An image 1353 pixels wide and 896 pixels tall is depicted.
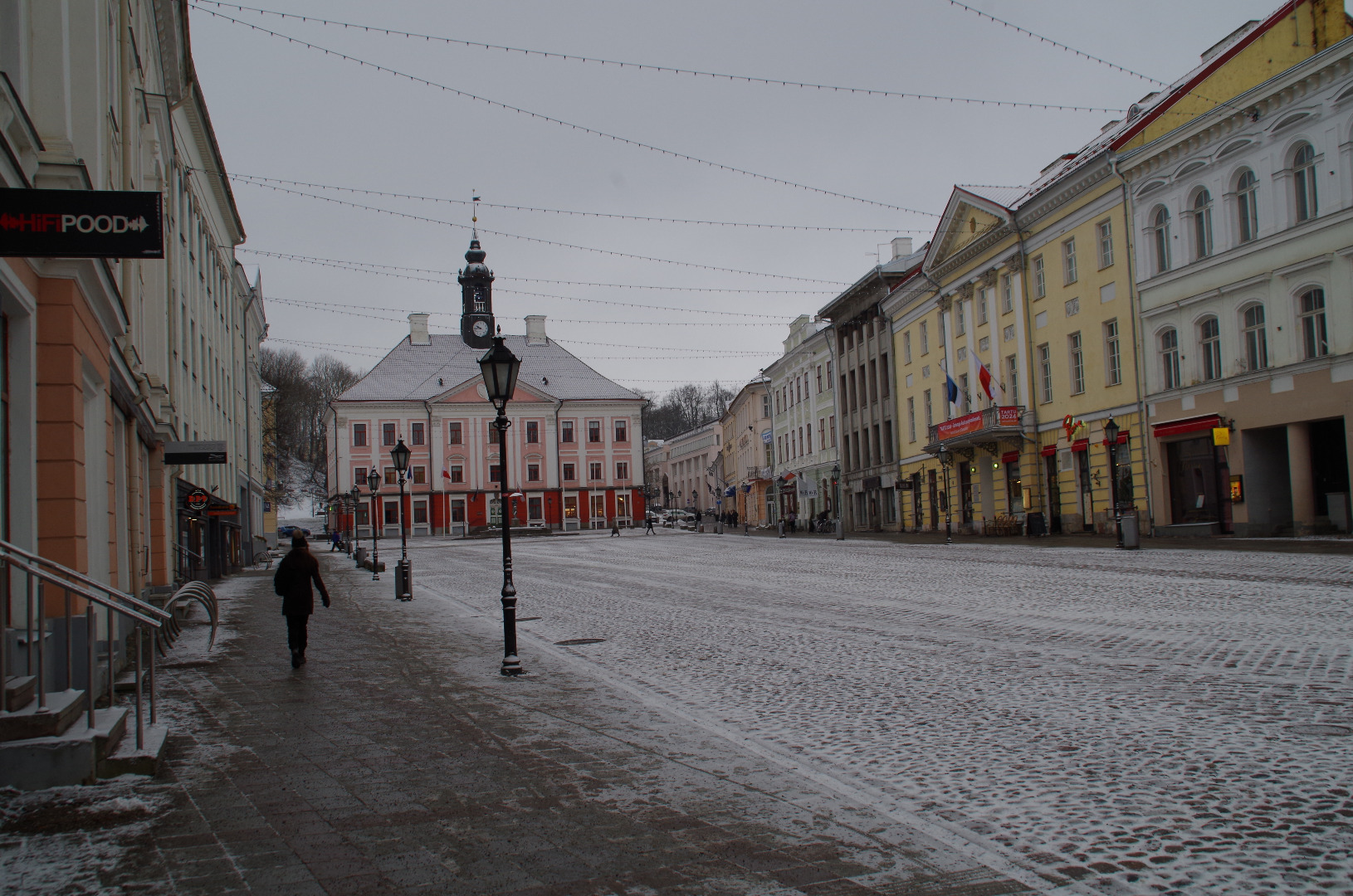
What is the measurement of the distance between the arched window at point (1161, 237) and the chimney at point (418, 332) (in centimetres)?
7201

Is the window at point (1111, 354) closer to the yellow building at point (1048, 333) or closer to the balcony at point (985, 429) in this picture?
the yellow building at point (1048, 333)

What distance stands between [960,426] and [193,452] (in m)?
29.5

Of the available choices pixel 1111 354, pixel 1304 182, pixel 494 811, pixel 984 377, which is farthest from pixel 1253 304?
pixel 494 811

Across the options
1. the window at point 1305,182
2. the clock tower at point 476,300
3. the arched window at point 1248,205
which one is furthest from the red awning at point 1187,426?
the clock tower at point 476,300

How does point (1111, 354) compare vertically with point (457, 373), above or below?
below

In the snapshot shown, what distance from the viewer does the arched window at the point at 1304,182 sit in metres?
25.3

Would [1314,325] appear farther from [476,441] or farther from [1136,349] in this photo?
[476,441]

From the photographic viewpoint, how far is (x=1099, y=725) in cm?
691

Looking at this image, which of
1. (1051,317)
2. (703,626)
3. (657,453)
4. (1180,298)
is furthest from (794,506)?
(657,453)

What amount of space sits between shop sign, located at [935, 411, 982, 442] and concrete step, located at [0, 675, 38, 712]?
121ft

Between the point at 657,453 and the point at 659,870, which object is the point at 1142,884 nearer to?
the point at 659,870

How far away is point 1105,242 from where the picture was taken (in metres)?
33.8

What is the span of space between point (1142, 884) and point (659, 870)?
6.58 ft

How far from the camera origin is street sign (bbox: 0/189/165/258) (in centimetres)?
571
